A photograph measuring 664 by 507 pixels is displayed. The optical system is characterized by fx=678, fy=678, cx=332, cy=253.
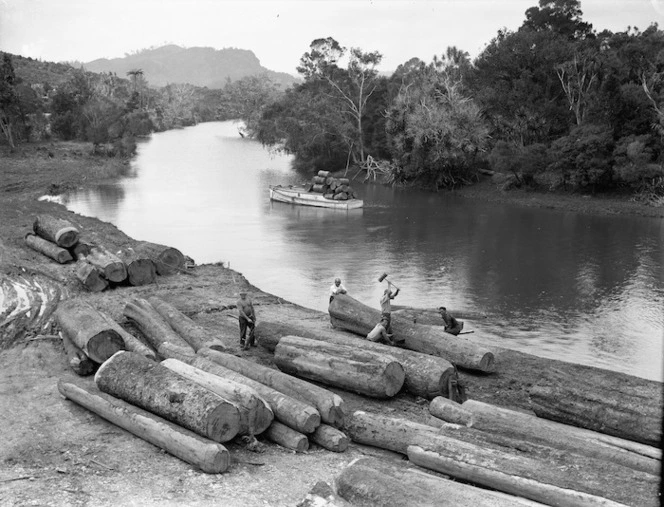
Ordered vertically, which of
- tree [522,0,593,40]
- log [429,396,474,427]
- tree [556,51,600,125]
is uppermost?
tree [522,0,593,40]

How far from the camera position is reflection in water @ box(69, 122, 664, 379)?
60.7ft

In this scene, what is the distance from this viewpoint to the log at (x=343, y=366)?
11.2 meters

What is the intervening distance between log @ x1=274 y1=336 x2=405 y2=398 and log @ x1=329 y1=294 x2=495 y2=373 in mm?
1754

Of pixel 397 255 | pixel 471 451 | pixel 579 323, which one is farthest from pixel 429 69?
pixel 471 451

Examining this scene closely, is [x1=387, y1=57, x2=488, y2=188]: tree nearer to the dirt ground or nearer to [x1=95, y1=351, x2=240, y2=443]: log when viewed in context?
the dirt ground

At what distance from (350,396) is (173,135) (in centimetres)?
9647

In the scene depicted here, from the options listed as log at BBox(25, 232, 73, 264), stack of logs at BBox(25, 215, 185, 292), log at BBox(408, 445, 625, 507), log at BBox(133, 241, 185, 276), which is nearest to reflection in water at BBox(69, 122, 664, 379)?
log at BBox(133, 241, 185, 276)

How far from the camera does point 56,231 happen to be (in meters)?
21.7

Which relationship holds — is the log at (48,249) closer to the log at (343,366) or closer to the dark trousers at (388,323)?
the log at (343,366)

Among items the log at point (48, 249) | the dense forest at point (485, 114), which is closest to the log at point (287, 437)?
the log at point (48, 249)

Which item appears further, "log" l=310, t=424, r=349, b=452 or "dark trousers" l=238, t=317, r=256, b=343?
"dark trousers" l=238, t=317, r=256, b=343

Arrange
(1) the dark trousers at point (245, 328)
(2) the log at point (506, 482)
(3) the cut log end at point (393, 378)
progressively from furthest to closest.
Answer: (1) the dark trousers at point (245, 328) → (3) the cut log end at point (393, 378) → (2) the log at point (506, 482)

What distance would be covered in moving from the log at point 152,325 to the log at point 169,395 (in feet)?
7.57

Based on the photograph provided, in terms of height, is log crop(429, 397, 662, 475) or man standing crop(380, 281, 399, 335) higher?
man standing crop(380, 281, 399, 335)
